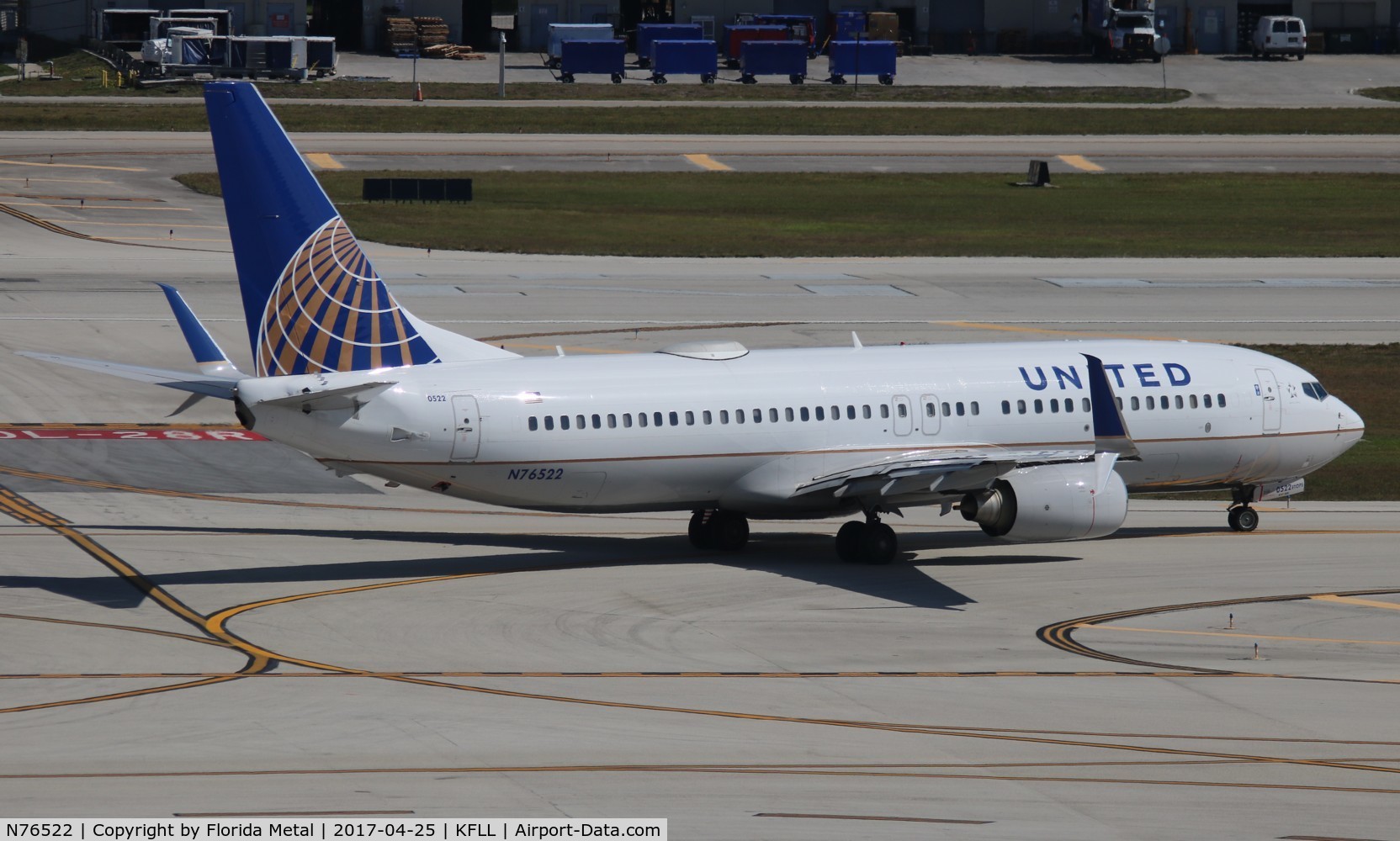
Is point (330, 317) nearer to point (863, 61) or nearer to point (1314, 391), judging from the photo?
point (1314, 391)

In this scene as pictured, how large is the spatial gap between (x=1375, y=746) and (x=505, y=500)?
17260 mm

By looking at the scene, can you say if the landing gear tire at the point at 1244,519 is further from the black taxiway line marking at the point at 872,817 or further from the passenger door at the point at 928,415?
the black taxiway line marking at the point at 872,817

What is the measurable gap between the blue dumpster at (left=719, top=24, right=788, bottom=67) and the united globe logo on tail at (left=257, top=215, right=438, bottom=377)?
11437cm

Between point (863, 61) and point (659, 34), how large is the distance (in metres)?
17.0

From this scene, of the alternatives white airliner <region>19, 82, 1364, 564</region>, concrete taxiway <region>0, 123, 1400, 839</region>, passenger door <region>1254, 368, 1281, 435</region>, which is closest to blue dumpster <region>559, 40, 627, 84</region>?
concrete taxiway <region>0, 123, 1400, 839</region>

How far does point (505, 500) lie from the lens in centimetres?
3638

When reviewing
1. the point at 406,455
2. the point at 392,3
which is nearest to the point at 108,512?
the point at 406,455

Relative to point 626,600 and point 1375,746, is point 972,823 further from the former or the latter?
point 626,600

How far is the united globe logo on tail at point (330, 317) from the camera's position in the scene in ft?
114

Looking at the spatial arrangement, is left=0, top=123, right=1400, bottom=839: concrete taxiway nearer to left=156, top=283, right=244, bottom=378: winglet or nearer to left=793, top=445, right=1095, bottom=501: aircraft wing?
left=793, top=445, right=1095, bottom=501: aircraft wing

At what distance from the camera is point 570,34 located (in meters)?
144

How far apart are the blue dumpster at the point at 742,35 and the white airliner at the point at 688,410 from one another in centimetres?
10965

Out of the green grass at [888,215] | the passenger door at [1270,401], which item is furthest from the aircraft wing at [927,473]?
the green grass at [888,215]

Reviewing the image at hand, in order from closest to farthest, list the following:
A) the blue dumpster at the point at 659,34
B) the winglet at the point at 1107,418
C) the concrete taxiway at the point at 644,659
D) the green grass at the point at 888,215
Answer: the concrete taxiway at the point at 644,659 → the winglet at the point at 1107,418 → the green grass at the point at 888,215 → the blue dumpster at the point at 659,34
